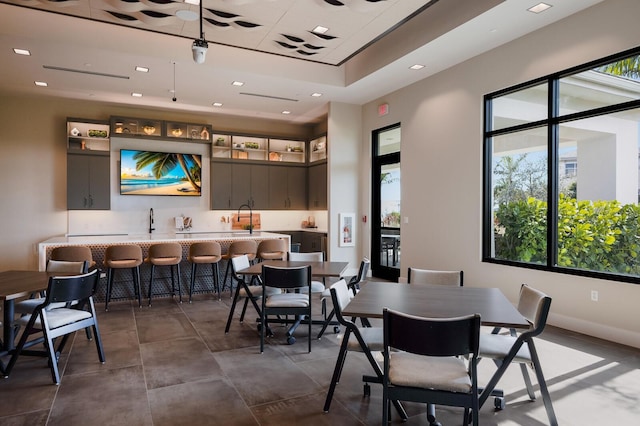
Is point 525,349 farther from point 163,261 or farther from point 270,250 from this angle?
point 163,261

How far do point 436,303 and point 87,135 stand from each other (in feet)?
26.5

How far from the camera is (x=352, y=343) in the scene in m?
2.75

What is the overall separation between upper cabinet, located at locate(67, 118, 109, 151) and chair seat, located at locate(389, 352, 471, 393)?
7945 millimetres

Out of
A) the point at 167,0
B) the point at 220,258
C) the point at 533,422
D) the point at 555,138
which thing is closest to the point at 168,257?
the point at 220,258

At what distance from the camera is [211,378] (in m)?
3.28

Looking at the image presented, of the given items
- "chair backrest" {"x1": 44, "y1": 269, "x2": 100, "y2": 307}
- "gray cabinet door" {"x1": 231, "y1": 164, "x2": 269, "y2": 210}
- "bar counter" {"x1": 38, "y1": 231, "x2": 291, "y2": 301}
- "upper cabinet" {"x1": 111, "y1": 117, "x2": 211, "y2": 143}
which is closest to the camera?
"chair backrest" {"x1": 44, "y1": 269, "x2": 100, "y2": 307}

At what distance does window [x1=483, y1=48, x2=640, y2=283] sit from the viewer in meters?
4.22

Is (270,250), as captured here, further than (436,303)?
Yes

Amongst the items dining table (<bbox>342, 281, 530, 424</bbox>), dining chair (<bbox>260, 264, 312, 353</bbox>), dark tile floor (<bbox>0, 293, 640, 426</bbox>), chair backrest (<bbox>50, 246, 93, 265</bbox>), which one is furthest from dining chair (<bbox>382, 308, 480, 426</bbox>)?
chair backrest (<bbox>50, 246, 93, 265</bbox>)

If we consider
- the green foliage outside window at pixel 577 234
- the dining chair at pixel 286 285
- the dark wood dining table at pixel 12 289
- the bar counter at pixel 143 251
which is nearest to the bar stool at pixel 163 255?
the bar counter at pixel 143 251

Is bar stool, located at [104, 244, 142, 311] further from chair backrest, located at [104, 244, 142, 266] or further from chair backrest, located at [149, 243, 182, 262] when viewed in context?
chair backrest, located at [149, 243, 182, 262]

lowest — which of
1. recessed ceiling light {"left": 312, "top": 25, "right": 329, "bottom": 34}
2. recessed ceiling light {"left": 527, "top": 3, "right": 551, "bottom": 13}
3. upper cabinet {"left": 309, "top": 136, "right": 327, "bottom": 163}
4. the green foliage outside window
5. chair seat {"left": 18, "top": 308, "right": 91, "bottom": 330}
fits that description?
chair seat {"left": 18, "top": 308, "right": 91, "bottom": 330}

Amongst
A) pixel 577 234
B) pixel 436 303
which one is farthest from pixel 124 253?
pixel 577 234

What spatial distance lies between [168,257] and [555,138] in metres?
5.40
